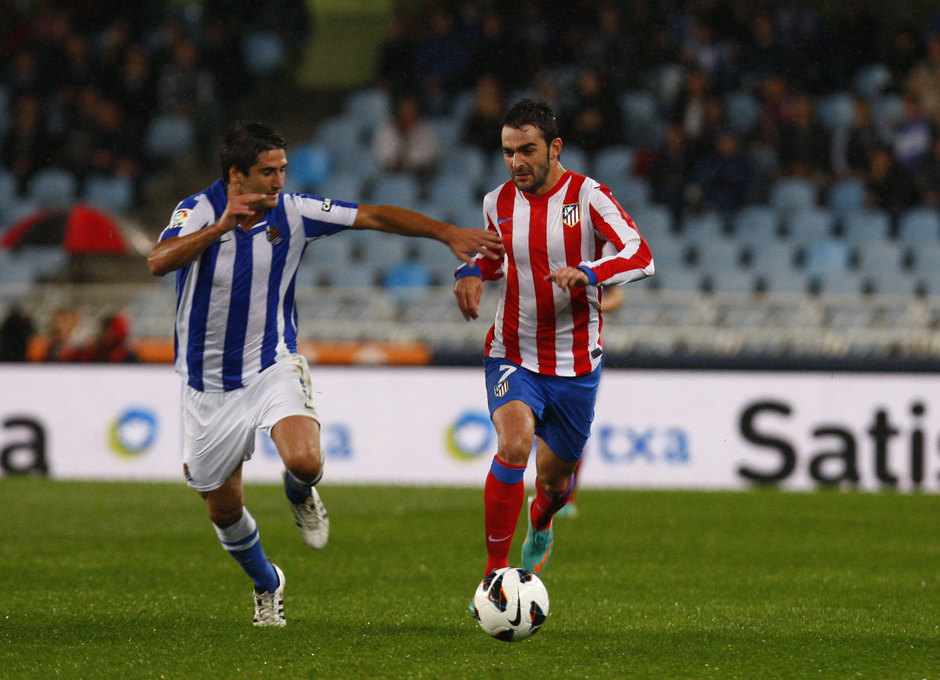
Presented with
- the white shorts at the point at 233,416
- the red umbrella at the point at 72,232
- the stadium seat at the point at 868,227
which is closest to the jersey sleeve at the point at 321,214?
the white shorts at the point at 233,416

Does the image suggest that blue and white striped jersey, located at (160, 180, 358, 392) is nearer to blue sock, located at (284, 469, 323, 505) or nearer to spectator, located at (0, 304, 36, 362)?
blue sock, located at (284, 469, 323, 505)

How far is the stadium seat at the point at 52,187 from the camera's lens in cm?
1612

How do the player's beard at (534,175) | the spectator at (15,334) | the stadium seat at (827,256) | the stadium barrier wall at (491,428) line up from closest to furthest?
the player's beard at (534,175) < the stadium barrier wall at (491,428) < the spectator at (15,334) < the stadium seat at (827,256)

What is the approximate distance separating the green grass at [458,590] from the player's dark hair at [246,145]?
73.9 inches

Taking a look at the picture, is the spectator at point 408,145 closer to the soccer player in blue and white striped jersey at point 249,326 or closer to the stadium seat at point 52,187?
the stadium seat at point 52,187

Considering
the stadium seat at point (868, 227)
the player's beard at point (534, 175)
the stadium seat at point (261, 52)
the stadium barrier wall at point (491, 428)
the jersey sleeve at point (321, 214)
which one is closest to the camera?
the player's beard at point (534, 175)

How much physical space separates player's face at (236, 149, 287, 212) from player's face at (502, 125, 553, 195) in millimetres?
914

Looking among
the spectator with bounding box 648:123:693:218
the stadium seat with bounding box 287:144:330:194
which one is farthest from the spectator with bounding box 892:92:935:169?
the stadium seat with bounding box 287:144:330:194

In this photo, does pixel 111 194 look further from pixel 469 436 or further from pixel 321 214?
pixel 321 214

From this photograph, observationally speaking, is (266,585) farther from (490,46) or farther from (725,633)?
(490,46)

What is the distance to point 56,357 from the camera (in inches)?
495

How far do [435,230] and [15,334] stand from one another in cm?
830

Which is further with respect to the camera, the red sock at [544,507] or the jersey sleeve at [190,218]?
the red sock at [544,507]

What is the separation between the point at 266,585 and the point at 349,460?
654 centimetres
